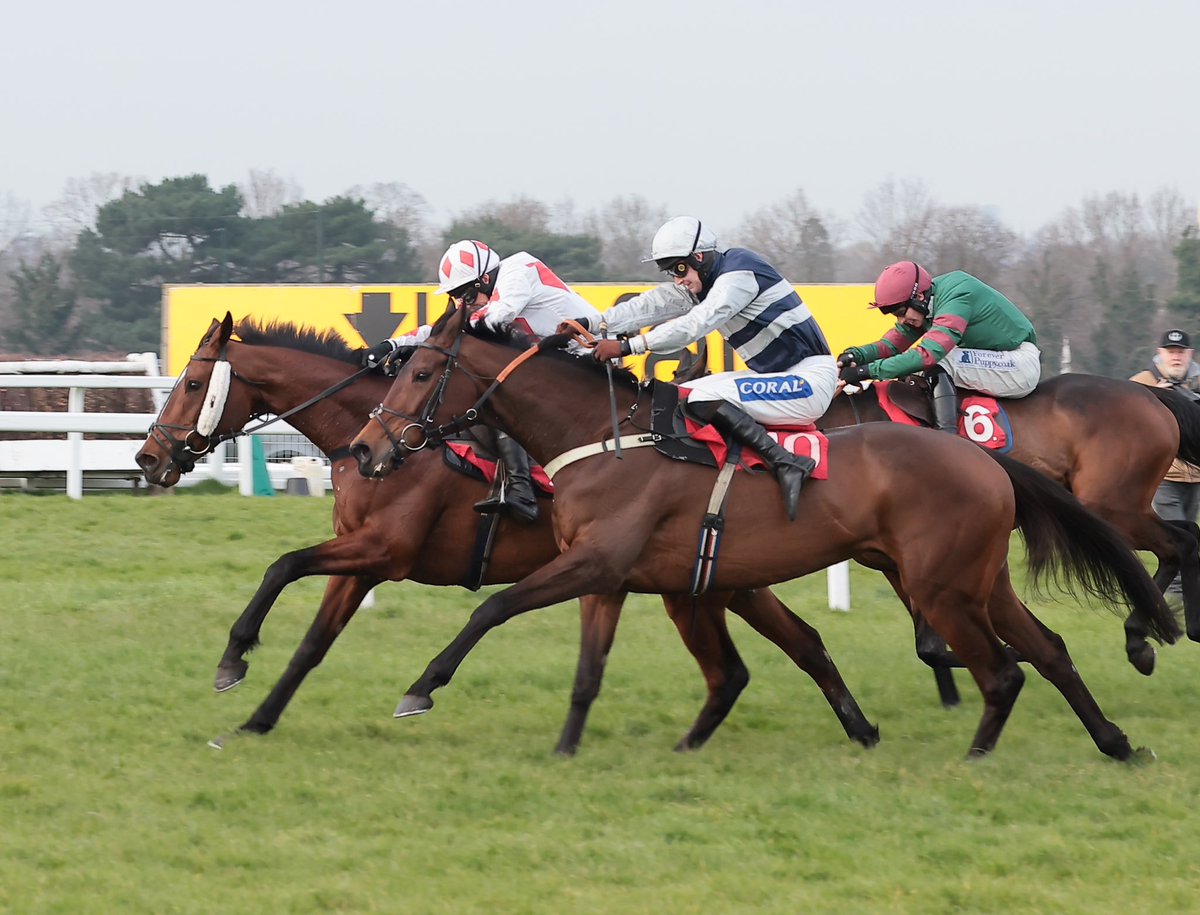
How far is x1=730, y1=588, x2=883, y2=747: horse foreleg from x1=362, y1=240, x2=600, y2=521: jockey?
3.31 ft

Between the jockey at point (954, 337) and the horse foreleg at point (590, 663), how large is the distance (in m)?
1.91

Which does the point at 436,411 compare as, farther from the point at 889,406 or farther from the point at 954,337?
the point at 954,337

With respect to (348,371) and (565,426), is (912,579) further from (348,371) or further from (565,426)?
(348,371)

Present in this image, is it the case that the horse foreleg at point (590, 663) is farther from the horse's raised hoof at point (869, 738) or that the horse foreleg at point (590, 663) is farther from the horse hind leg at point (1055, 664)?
the horse hind leg at point (1055, 664)

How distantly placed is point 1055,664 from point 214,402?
12.1 feet

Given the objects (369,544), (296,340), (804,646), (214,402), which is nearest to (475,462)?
(369,544)

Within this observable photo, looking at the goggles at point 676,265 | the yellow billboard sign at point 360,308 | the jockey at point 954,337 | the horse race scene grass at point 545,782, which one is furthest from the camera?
the yellow billboard sign at point 360,308

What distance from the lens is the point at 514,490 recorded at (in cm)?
662

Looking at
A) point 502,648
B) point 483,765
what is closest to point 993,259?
point 502,648

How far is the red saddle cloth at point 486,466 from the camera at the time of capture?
671cm

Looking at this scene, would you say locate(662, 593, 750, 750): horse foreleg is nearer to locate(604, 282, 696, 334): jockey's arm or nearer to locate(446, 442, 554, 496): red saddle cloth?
locate(446, 442, 554, 496): red saddle cloth

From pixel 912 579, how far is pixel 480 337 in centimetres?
194

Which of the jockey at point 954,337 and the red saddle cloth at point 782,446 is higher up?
the jockey at point 954,337

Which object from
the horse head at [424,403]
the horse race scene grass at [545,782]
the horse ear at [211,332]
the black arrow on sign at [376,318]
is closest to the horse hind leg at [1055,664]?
the horse race scene grass at [545,782]
